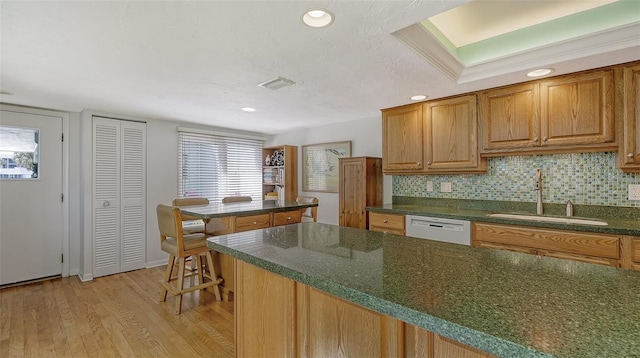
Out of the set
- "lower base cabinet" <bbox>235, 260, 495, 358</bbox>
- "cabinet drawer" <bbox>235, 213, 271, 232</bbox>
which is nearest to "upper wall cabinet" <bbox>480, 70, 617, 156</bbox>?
"cabinet drawer" <bbox>235, 213, 271, 232</bbox>

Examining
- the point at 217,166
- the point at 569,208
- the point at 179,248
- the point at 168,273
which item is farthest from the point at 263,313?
the point at 217,166

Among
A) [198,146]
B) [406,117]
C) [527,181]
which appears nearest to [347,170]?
[406,117]

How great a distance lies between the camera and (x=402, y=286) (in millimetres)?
837

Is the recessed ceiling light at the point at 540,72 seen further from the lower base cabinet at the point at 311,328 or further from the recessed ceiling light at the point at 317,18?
the lower base cabinet at the point at 311,328

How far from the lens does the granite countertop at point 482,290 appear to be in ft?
1.87

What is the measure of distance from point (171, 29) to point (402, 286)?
1797 mm

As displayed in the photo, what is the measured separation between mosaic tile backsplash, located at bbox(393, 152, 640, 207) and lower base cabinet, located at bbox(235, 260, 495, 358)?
263cm

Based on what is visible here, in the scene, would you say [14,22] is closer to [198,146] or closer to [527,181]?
[198,146]

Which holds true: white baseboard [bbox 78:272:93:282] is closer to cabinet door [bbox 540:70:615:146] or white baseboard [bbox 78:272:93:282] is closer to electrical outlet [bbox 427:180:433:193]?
electrical outlet [bbox 427:180:433:193]

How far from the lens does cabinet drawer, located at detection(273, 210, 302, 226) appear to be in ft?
10.3

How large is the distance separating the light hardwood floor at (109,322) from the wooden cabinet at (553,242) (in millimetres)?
2267

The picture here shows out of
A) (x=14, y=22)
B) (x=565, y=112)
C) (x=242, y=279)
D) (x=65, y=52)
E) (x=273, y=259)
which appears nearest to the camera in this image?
(x=273, y=259)

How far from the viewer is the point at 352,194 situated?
3.71 meters

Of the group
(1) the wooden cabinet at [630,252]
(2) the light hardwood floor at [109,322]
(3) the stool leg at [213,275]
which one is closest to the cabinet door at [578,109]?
(1) the wooden cabinet at [630,252]
